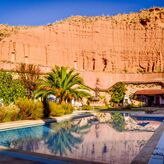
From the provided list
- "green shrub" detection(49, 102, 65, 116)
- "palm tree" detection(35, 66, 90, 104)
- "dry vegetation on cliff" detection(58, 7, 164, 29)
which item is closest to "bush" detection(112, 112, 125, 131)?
"green shrub" detection(49, 102, 65, 116)

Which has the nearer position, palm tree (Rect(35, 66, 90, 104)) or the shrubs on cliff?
the shrubs on cliff

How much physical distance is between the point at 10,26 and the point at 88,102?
29.6 metres

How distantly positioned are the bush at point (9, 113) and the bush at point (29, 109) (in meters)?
0.42

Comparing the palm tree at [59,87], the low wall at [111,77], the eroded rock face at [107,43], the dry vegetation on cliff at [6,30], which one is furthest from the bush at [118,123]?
the dry vegetation on cliff at [6,30]

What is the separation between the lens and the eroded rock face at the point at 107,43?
59.7 m

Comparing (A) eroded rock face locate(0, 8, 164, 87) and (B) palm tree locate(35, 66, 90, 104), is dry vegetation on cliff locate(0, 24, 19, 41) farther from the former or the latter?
(B) palm tree locate(35, 66, 90, 104)

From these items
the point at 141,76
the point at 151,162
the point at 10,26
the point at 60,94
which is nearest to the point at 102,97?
the point at 141,76

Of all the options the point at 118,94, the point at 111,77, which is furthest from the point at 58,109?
the point at 111,77

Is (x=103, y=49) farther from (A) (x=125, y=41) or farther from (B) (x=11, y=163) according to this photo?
(B) (x=11, y=163)

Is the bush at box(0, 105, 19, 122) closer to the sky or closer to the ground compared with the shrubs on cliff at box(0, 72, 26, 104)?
closer to the ground

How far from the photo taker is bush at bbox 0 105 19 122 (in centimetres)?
1834

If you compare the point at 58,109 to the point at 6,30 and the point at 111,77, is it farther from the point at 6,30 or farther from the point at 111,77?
the point at 6,30

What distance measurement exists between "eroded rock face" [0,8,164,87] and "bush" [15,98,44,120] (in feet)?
120

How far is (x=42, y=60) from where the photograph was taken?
56.3 m
